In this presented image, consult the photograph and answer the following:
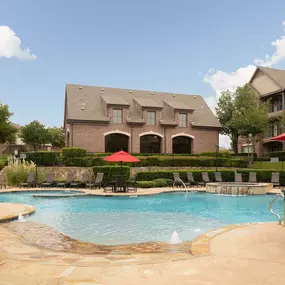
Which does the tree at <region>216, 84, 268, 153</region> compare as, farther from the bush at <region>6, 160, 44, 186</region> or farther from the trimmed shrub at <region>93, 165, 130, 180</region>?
the bush at <region>6, 160, 44, 186</region>

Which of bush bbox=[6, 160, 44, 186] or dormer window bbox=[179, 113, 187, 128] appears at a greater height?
dormer window bbox=[179, 113, 187, 128]

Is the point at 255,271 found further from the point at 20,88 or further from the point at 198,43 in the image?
the point at 20,88

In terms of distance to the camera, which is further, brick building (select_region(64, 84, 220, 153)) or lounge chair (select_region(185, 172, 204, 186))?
brick building (select_region(64, 84, 220, 153))

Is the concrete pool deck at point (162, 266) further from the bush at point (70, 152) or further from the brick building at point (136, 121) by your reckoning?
the brick building at point (136, 121)

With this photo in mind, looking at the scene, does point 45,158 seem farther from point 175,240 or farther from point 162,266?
point 162,266

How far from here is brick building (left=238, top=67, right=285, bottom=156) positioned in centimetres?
3720

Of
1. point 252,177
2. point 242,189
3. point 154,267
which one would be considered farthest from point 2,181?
point 154,267

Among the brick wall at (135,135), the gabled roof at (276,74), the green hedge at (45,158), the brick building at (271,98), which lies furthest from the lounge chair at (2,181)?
the gabled roof at (276,74)

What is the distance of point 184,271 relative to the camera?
4.65 metres

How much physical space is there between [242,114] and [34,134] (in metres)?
28.7

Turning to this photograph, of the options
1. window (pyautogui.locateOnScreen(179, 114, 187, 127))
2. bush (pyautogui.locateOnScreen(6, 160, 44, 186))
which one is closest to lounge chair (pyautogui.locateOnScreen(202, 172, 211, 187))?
bush (pyautogui.locateOnScreen(6, 160, 44, 186))

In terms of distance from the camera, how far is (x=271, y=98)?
38906 mm

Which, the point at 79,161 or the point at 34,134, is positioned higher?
the point at 34,134

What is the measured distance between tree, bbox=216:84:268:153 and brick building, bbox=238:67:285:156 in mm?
1132
